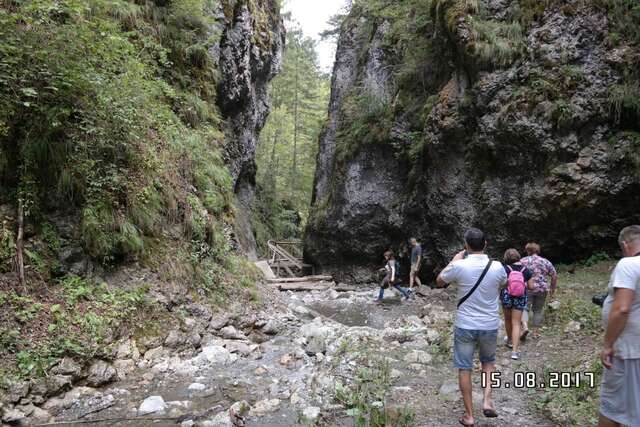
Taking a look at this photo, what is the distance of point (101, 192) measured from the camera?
622 centimetres

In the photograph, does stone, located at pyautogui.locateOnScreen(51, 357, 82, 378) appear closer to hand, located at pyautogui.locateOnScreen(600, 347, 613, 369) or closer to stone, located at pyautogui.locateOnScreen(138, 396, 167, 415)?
stone, located at pyautogui.locateOnScreen(138, 396, 167, 415)

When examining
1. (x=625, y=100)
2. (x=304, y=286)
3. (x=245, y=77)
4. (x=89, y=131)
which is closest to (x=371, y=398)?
(x=89, y=131)

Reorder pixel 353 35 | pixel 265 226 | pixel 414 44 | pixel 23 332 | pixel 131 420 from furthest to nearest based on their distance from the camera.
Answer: pixel 265 226 → pixel 353 35 → pixel 414 44 → pixel 23 332 → pixel 131 420

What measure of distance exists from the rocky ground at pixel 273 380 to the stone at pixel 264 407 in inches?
0.5

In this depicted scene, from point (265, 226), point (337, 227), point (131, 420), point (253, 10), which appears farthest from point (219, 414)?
point (265, 226)

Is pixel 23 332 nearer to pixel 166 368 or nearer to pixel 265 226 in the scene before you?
pixel 166 368

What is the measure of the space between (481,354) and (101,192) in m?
5.91

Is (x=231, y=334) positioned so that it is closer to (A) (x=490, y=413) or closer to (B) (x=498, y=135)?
(A) (x=490, y=413)

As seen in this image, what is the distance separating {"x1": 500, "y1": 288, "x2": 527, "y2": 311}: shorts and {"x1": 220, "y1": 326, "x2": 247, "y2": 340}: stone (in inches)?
176

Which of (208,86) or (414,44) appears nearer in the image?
(208,86)

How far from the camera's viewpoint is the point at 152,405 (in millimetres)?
4453

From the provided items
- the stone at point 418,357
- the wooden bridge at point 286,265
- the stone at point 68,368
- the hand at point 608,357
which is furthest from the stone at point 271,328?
the wooden bridge at point 286,265
